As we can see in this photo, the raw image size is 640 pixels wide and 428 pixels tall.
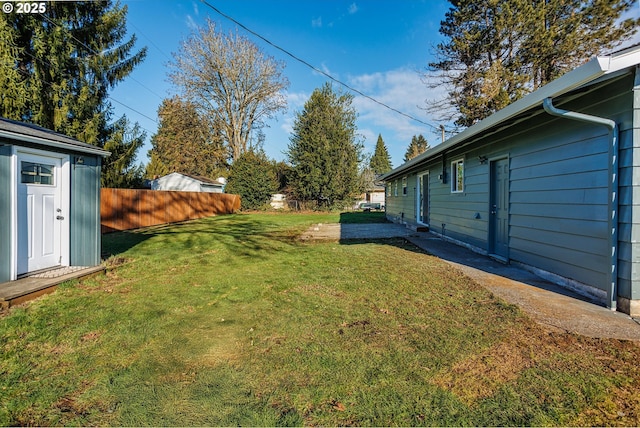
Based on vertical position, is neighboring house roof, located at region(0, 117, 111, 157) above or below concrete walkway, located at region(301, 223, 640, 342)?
above

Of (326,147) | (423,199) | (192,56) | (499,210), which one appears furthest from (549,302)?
(192,56)

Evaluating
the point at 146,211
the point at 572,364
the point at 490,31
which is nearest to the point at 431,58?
A: the point at 490,31

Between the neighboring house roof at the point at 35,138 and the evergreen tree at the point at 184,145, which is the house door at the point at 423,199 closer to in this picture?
the neighboring house roof at the point at 35,138

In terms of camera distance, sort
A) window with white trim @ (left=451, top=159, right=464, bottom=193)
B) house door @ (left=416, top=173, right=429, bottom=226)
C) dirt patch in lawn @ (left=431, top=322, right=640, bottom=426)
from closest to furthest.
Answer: dirt patch in lawn @ (left=431, top=322, right=640, bottom=426), window with white trim @ (left=451, top=159, right=464, bottom=193), house door @ (left=416, top=173, right=429, bottom=226)

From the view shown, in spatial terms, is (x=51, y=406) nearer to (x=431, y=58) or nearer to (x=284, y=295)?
(x=284, y=295)

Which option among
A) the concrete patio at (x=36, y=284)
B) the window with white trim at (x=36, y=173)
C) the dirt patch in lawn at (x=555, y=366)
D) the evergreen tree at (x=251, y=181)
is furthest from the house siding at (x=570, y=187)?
the evergreen tree at (x=251, y=181)

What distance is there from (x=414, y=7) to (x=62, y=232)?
45.3 feet

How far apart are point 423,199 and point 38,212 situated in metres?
11.3

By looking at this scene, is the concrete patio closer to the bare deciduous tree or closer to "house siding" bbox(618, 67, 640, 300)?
"house siding" bbox(618, 67, 640, 300)

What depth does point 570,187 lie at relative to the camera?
4.24 m

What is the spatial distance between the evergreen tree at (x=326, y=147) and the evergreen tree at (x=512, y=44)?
31.1 ft

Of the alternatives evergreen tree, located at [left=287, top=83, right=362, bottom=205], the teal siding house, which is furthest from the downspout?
evergreen tree, located at [left=287, top=83, right=362, bottom=205]

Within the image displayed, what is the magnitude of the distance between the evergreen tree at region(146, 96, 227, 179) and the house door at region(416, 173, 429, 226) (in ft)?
72.2

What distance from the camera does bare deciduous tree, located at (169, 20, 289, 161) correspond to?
2395 centimetres
